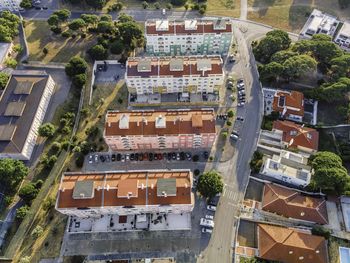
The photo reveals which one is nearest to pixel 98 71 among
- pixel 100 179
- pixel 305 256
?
pixel 100 179

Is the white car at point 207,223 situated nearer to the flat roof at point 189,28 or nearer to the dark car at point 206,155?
the dark car at point 206,155

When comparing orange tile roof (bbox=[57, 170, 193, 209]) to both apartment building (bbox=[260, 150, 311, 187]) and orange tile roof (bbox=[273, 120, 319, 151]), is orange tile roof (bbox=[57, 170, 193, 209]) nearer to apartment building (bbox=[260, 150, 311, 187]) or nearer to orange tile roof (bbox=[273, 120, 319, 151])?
apartment building (bbox=[260, 150, 311, 187])

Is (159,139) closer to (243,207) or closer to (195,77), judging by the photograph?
(195,77)

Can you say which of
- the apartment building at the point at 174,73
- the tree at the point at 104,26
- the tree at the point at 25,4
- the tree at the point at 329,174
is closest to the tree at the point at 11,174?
the apartment building at the point at 174,73

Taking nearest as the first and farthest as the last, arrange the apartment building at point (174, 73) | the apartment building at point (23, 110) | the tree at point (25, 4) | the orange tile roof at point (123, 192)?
the orange tile roof at point (123, 192) → the apartment building at point (23, 110) → the apartment building at point (174, 73) → the tree at point (25, 4)

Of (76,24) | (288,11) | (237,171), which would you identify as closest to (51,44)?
(76,24)

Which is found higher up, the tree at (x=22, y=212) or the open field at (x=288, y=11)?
the open field at (x=288, y=11)

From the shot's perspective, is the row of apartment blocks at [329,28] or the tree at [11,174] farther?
the row of apartment blocks at [329,28]

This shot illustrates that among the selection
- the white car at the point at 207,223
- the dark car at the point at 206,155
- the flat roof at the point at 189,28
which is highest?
the flat roof at the point at 189,28
